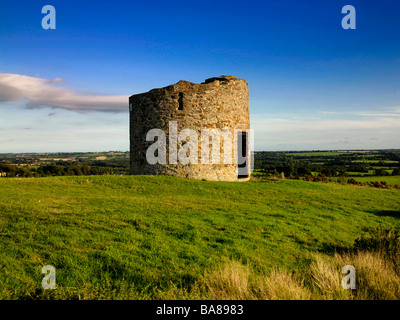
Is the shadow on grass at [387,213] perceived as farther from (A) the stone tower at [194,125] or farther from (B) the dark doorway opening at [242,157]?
(B) the dark doorway opening at [242,157]

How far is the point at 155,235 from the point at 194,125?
377 inches

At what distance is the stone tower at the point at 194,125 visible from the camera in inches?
580

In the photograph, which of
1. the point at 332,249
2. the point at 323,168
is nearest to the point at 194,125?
the point at 332,249

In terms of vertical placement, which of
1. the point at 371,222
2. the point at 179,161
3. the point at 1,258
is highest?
the point at 179,161

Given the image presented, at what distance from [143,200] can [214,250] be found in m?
4.72

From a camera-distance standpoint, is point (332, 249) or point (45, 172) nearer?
point (332, 249)

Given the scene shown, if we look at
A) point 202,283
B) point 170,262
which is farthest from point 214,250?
point 202,283

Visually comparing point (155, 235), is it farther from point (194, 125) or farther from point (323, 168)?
point (323, 168)

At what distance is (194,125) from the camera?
48.5 feet

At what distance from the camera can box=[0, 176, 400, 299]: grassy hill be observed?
12.8 ft

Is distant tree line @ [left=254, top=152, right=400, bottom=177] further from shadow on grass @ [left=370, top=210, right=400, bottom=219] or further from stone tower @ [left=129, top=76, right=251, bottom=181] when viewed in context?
shadow on grass @ [left=370, top=210, right=400, bottom=219]

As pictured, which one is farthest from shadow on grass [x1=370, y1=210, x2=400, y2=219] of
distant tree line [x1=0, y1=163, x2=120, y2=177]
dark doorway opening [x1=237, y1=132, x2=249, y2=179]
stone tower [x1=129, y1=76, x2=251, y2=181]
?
distant tree line [x1=0, y1=163, x2=120, y2=177]
